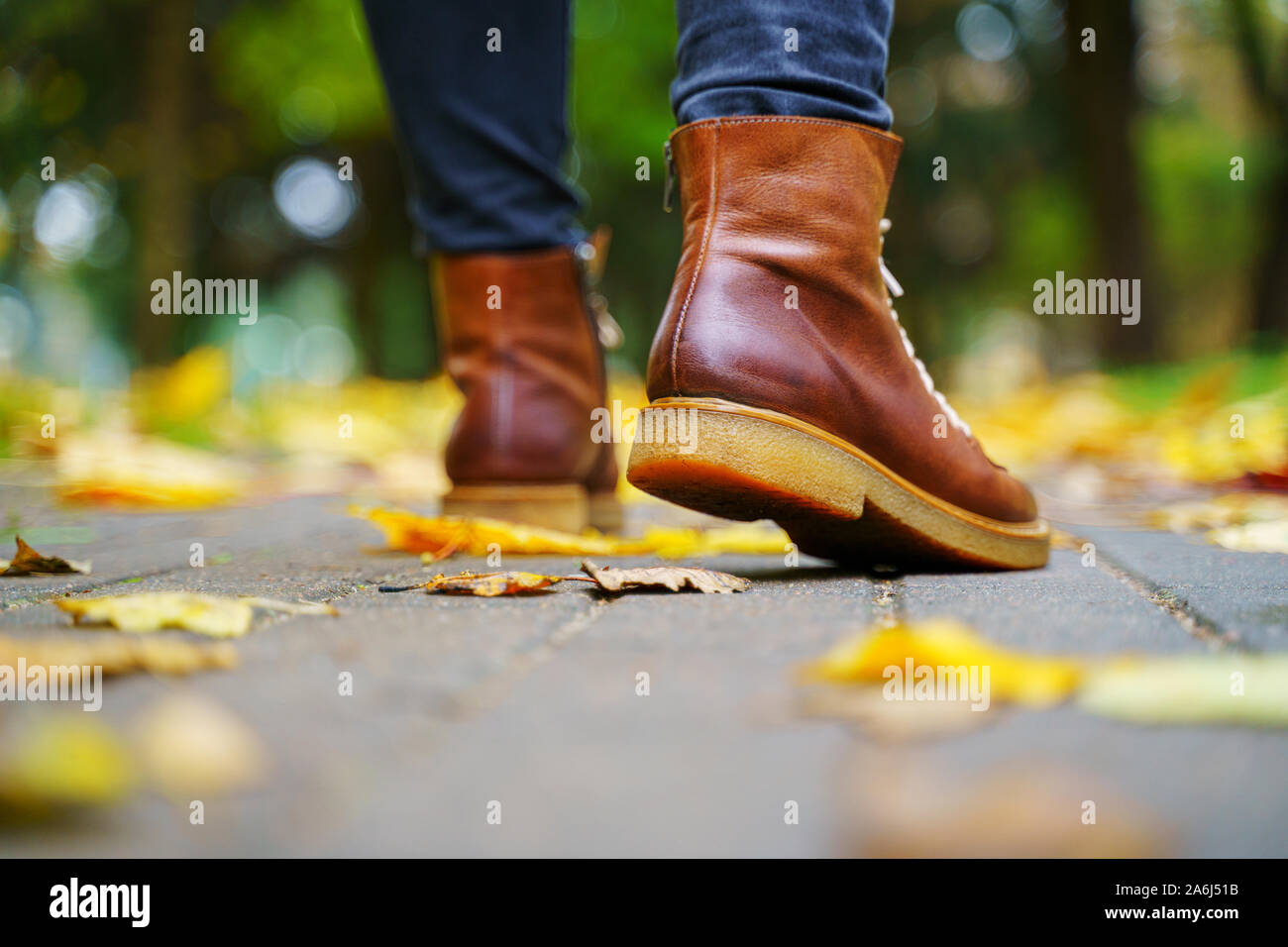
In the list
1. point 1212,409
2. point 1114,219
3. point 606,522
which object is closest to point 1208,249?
point 1114,219

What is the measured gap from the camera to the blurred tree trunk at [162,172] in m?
7.20

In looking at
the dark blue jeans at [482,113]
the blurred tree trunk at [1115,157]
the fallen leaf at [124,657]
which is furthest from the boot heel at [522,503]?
the blurred tree trunk at [1115,157]

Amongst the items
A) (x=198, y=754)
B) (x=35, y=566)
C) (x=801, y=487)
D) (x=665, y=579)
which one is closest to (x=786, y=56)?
(x=801, y=487)

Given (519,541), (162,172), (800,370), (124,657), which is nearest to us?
(124,657)

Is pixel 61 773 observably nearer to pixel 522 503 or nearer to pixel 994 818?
pixel 994 818

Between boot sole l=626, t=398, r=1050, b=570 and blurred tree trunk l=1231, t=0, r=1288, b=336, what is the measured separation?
7.79 meters

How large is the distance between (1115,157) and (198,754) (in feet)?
30.5

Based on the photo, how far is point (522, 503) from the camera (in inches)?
80.7

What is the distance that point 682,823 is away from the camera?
662 millimetres

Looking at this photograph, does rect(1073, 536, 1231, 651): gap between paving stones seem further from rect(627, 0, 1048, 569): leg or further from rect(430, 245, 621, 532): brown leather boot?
rect(430, 245, 621, 532): brown leather boot

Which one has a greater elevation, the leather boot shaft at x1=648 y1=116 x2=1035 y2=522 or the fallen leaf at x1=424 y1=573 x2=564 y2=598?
the leather boot shaft at x1=648 y1=116 x2=1035 y2=522

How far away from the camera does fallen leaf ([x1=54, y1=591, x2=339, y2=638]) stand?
1095mm

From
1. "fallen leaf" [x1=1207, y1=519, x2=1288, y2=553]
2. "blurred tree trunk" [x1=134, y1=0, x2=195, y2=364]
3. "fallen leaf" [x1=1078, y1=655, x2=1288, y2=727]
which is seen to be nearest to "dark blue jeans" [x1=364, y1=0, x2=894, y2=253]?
"fallen leaf" [x1=1207, y1=519, x2=1288, y2=553]

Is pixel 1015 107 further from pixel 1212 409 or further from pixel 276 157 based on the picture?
pixel 1212 409
